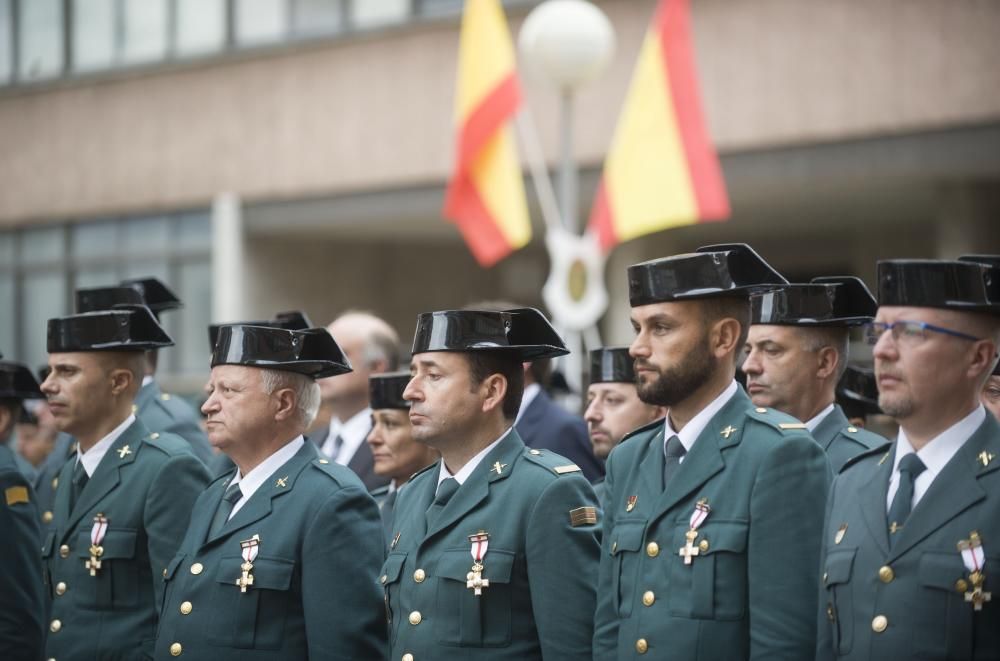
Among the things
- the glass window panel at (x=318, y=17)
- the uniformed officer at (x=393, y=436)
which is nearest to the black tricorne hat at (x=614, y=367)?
the uniformed officer at (x=393, y=436)

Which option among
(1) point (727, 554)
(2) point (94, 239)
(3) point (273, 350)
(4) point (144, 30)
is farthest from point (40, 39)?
(1) point (727, 554)

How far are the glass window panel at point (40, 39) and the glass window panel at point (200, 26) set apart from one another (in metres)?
2.73

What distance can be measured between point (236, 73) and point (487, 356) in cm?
1690

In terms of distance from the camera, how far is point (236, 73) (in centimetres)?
2122

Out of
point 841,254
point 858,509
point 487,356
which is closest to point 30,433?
point 487,356

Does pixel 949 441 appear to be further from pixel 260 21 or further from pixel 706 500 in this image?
pixel 260 21

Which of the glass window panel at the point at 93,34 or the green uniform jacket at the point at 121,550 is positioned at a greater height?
the glass window panel at the point at 93,34

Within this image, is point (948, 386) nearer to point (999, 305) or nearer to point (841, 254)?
point (999, 305)

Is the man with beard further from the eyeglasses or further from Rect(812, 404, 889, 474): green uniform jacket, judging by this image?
Rect(812, 404, 889, 474): green uniform jacket

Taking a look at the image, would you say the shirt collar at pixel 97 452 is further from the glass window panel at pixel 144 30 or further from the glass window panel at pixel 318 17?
the glass window panel at pixel 144 30

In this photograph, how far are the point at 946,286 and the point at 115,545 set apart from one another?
11.4 feet

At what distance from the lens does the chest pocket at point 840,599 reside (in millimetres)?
4086

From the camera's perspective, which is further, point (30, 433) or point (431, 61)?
point (431, 61)

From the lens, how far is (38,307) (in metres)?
24.2
